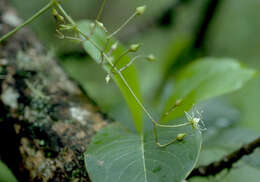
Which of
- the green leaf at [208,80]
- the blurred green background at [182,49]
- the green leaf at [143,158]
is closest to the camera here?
the green leaf at [143,158]

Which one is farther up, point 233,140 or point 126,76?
point 126,76

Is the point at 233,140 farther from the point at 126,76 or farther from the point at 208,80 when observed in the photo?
the point at 126,76

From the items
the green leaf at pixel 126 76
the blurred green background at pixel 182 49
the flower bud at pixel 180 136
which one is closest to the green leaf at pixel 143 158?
the flower bud at pixel 180 136

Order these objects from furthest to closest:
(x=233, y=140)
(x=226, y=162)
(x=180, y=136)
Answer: (x=233, y=140) < (x=226, y=162) < (x=180, y=136)

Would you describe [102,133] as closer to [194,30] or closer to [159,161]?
[159,161]

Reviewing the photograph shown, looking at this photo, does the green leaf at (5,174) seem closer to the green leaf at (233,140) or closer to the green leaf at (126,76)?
the green leaf at (126,76)

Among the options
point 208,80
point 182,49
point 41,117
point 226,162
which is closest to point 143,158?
point 226,162

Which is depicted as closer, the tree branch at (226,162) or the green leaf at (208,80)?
the tree branch at (226,162)
